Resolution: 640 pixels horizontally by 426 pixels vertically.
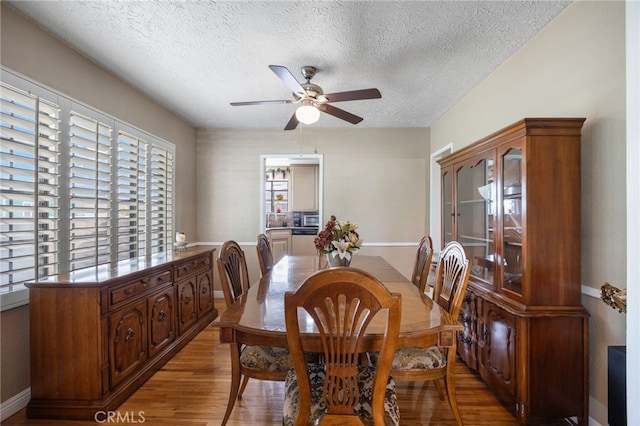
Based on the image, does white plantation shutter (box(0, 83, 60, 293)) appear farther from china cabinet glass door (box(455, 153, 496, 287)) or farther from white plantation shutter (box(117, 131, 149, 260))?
china cabinet glass door (box(455, 153, 496, 287))

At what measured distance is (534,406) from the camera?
1.66 m

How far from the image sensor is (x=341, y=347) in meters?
1.17

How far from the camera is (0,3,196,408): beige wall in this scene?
177cm

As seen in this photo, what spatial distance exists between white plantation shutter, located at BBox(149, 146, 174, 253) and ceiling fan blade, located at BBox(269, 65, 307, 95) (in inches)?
84.4

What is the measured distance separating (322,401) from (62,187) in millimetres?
2352

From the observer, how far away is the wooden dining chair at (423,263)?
219cm

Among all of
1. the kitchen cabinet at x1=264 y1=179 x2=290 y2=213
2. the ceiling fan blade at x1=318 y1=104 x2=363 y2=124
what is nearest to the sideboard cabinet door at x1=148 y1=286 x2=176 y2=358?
the ceiling fan blade at x1=318 y1=104 x2=363 y2=124

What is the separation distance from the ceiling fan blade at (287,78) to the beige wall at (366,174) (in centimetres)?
220

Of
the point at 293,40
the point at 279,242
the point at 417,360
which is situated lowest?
the point at 417,360

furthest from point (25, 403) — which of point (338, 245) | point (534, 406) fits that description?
point (534, 406)

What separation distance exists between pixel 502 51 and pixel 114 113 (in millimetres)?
3500

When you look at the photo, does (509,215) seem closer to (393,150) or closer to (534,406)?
(534,406)

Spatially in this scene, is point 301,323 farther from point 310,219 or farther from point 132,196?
point 310,219

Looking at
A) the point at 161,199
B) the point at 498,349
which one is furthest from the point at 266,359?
the point at 161,199
